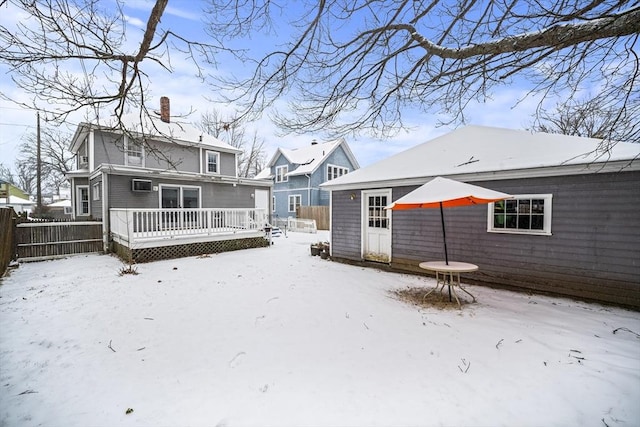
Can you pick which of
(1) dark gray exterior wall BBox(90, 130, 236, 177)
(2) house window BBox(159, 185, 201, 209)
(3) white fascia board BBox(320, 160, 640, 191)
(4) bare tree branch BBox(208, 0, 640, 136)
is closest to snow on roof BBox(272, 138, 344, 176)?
(1) dark gray exterior wall BBox(90, 130, 236, 177)

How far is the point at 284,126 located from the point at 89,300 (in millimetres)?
4779

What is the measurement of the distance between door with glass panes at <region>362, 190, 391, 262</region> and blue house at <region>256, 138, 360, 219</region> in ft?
42.1

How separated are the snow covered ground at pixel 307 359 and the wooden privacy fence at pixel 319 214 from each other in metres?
13.7

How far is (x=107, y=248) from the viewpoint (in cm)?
994

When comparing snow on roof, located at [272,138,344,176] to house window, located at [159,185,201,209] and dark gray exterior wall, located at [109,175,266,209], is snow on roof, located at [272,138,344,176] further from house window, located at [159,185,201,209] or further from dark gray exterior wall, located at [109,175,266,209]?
house window, located at [159,185,201,209]

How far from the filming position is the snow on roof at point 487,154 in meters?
5.10

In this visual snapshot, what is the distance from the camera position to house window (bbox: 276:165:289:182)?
23.5 meters

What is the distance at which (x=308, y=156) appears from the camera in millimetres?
23609

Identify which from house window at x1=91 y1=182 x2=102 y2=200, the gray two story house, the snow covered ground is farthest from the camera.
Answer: house window at x1=91 y1=182 x2=102 y2=200

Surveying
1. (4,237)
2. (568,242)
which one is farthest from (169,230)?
(568,242)

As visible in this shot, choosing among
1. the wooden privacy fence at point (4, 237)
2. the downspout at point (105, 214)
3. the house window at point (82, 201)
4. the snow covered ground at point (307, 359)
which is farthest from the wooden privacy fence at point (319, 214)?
A: the wooden privacy fence at point (4, 237)

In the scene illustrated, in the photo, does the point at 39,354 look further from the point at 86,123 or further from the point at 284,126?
the point at 284,126

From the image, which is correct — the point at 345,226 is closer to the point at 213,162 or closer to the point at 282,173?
the point at 213,162

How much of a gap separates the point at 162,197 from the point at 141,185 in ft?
5.14
